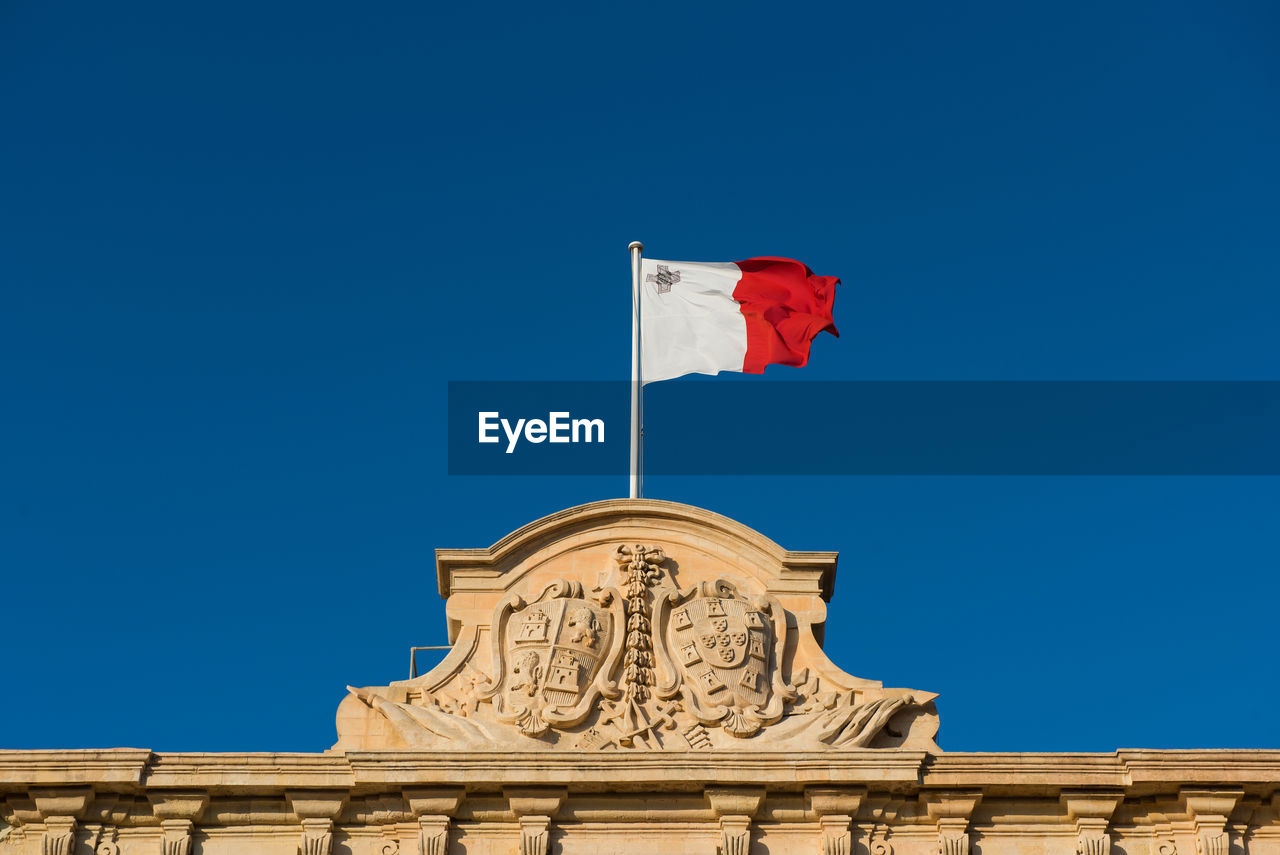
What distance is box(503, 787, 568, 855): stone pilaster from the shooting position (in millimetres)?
20875

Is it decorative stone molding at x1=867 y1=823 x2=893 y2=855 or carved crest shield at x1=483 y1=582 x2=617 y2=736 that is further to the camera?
carved crest shield at x1=483 y1=582 x2=617 y2=736

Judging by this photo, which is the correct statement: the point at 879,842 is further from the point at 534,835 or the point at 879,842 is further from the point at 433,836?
the point at 433,836

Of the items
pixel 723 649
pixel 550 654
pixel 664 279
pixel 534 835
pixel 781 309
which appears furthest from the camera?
pixel 664 279

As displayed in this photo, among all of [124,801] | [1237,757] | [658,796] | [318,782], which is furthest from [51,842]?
[1237,757]

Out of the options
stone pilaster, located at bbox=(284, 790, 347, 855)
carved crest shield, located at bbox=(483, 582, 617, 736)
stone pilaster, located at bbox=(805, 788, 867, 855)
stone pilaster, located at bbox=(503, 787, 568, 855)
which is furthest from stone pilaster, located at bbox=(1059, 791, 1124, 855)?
stone pilaster, located at bbox=(284, 790, 347, 855)

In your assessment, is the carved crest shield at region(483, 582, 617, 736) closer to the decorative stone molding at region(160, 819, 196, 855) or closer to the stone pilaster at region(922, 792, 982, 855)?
the decorative stone molding at region(160, 819, 196, 855)

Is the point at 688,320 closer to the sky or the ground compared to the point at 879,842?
closer to the sky

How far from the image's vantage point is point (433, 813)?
2098 cm

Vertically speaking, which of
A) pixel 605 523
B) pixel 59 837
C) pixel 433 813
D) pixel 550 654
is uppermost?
pixel 605 523

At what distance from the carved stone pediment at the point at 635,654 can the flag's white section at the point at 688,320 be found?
105 inches

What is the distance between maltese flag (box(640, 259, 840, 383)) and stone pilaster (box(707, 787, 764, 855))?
242 inches

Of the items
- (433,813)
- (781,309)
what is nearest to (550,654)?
(433,813)

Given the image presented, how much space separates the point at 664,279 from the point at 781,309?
1695mm

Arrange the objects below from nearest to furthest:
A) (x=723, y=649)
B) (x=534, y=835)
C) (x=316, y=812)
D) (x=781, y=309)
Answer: (x=534, y=835) < (x=316, y=812) < (x=723, y=649) < (x=781, y=309)
